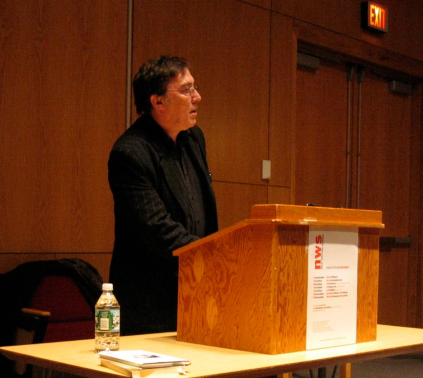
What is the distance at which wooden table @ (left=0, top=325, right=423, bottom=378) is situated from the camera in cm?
150

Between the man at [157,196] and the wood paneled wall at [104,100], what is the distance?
4.29ft

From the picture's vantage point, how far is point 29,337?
2.85 meters

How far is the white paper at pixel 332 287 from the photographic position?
1.78m

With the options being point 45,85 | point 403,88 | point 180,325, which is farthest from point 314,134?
point 180,325

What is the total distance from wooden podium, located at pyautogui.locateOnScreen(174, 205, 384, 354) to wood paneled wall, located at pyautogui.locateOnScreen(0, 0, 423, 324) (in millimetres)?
1849

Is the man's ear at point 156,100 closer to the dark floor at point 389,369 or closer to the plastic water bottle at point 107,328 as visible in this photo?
the plastic water bottle at point 107,328

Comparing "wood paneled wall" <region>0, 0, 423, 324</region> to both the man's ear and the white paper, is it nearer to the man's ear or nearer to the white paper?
the man's ear

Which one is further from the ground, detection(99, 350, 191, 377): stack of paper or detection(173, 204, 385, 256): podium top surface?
detection(173, 204, 385, 256): podium top surface

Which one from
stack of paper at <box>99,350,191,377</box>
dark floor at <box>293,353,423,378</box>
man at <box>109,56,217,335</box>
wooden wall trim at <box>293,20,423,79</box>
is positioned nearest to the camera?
stack of paper at <box>99,350,191,377</box>

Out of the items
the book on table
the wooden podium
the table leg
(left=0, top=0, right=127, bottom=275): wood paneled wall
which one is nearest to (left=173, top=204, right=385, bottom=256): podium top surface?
the wooden podium

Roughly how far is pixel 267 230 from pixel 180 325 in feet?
1.41

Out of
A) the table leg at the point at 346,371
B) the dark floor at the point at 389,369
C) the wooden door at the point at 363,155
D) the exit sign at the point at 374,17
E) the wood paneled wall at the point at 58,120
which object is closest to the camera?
the table leg at the point at 346,371

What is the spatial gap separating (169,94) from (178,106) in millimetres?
55

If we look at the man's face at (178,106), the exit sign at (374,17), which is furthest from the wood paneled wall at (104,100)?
the man's face at (178,106)
